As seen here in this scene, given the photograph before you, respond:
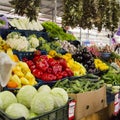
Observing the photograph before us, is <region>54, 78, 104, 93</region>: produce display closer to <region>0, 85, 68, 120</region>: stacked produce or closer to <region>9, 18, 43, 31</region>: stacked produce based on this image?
<region>0, 85, 68, 120</region>: stacked produce

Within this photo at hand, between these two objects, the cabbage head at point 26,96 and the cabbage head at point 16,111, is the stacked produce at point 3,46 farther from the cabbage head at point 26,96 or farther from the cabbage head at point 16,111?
the cabbage head at point 16,111

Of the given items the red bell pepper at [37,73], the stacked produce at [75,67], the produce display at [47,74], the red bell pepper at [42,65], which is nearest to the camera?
the produce display at [47,74]

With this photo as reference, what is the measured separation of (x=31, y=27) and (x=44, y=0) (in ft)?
17.5

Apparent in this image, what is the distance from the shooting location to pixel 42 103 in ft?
5.02

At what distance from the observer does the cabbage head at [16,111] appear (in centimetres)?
145

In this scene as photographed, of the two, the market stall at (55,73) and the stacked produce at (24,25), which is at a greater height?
the stacked produce at (24,25)

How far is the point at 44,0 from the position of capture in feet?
30.3

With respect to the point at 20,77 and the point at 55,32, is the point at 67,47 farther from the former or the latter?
the point at 20,77

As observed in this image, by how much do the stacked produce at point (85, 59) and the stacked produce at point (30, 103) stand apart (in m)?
2.04

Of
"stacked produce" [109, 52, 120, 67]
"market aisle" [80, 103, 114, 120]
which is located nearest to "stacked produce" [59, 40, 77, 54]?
"stacked produce" [109, 52, 120, 67]

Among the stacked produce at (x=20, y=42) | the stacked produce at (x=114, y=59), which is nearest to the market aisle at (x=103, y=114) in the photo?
the stacked produce at (x=20, y=42)

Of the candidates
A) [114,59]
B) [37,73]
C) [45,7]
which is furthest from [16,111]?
[45,7]

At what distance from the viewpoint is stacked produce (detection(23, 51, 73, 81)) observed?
9.77 feet

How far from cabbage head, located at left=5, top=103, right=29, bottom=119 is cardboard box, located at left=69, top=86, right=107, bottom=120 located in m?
0.68
